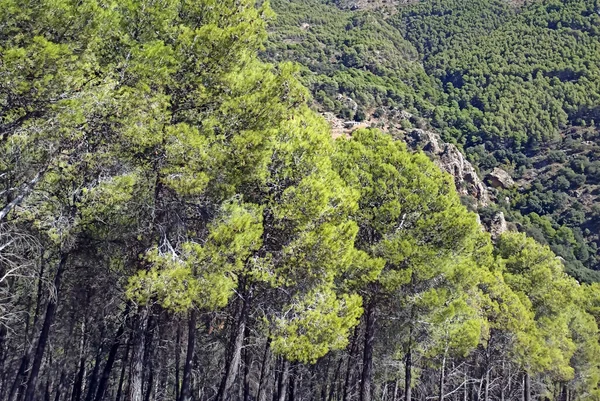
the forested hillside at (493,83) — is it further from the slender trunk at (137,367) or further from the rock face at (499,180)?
the slender trunk at (137,367)

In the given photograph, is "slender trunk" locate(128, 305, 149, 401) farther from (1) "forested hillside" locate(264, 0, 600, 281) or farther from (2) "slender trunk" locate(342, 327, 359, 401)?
(1) "forested hillside" locate(264, 0, 600, 281)

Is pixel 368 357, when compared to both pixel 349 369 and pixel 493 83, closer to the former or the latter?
pixel 349 369

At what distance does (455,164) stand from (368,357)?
153ft

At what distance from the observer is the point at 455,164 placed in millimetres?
57094

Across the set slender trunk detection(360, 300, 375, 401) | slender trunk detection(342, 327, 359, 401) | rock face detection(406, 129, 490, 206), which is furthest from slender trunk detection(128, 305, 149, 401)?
rock face detection(406, 129, 490, 206)

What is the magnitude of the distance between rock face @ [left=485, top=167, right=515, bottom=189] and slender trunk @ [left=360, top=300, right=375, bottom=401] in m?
59.5

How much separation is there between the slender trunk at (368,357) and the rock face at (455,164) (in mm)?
42680

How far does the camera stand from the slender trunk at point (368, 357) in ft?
46.4

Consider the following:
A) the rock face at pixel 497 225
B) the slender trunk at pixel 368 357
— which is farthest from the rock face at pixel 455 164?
the slender trunk at pixel 368 357

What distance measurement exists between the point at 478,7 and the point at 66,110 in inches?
5343

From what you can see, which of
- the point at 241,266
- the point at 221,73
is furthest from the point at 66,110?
the point at 241,266

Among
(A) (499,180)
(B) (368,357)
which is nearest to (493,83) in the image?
(A) (499,180)

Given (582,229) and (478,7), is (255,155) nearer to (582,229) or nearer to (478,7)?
(582,229)

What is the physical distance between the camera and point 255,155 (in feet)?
34.9
